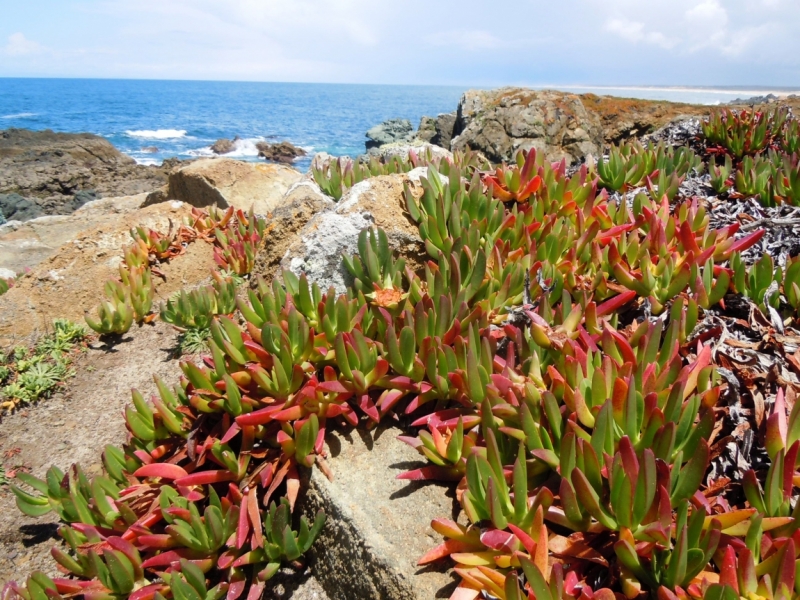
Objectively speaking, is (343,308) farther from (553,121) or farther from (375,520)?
(553,121)

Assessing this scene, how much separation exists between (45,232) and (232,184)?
381 cm

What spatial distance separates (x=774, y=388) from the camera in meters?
2.10

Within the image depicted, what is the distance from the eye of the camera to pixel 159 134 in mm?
49844

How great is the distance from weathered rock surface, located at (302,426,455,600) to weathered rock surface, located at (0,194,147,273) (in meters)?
6.24

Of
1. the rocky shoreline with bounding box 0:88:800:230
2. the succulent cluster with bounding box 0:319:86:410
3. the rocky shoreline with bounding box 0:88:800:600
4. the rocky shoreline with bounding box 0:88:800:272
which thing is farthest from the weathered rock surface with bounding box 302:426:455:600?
the rocky shoreline with bounding box 0:88:800:230

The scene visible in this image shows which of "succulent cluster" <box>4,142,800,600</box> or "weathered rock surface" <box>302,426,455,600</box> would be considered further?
"weathered rock surface" <box>302,426,455,600</box>

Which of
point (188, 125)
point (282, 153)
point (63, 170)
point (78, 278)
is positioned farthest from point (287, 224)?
point (188, 125)

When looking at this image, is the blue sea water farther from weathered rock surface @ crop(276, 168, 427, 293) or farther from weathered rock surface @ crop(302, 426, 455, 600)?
weathered rock surface @ crop(302, 426, 455, 600)

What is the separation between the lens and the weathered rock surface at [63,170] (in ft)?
58.0

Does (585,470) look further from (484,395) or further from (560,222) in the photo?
(560,222)

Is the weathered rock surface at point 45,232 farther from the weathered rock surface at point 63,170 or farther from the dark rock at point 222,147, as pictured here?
the dark rock at point 222,147

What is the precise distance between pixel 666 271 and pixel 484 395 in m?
1.26

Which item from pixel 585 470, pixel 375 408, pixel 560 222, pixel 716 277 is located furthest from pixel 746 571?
pixel 560 222

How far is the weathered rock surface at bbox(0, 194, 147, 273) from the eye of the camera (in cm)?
776
